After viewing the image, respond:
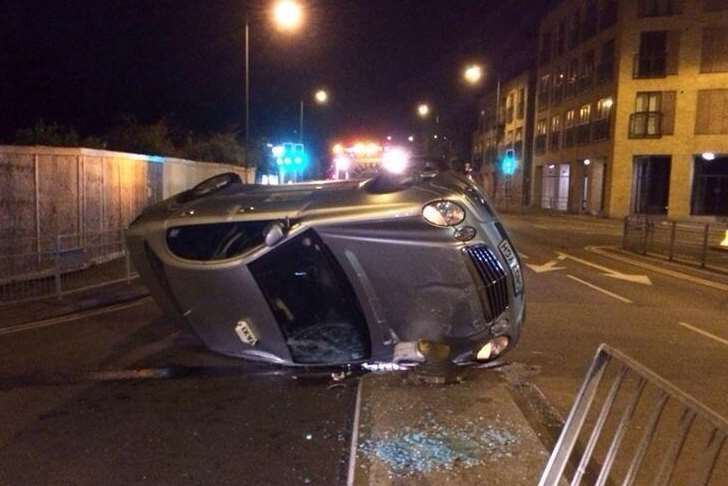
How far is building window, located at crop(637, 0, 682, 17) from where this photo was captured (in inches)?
1479

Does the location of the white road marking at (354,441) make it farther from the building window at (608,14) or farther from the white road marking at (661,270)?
the building window at (608,14)

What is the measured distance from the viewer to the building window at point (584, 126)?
146ft

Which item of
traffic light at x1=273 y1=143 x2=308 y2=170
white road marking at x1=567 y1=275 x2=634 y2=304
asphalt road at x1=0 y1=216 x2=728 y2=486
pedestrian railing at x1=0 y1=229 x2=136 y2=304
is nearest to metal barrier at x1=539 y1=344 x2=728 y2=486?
asphalt road at x1=0 y1=216 x2=728 y2=486

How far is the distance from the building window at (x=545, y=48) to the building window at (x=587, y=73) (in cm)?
862

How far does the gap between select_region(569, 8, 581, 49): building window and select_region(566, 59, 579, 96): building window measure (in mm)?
1122

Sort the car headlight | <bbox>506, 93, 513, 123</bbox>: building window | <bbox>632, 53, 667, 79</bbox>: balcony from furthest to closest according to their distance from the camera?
1. <bbox>506, 93, 513, 123</bbox>: building window
2. <bbox>632, 53, 667, 79</bbox>: balcony
3. the car headlight

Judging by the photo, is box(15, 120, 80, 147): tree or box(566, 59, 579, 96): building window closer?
box(15, 120, 80, 147): tree

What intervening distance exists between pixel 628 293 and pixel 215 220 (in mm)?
9180

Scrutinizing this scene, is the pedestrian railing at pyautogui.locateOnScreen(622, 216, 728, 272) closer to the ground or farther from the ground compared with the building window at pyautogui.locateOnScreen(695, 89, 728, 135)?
closer to the ground

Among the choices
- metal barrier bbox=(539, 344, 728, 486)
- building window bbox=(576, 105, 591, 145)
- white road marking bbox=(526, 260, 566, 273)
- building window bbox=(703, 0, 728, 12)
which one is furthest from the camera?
building window bbox=(576, 105, 591, 145)

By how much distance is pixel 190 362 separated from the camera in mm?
7754

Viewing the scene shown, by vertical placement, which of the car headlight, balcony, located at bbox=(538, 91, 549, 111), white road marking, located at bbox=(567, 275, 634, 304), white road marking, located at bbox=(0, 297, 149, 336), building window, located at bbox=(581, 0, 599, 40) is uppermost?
building window, located at bbox=(581, 0, 599, 40)

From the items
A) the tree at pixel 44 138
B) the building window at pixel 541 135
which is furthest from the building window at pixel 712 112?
the tree at pixel 44 138

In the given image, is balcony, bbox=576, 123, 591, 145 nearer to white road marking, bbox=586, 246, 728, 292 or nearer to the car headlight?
white road marking, bbox=586, 246, 728, 292
